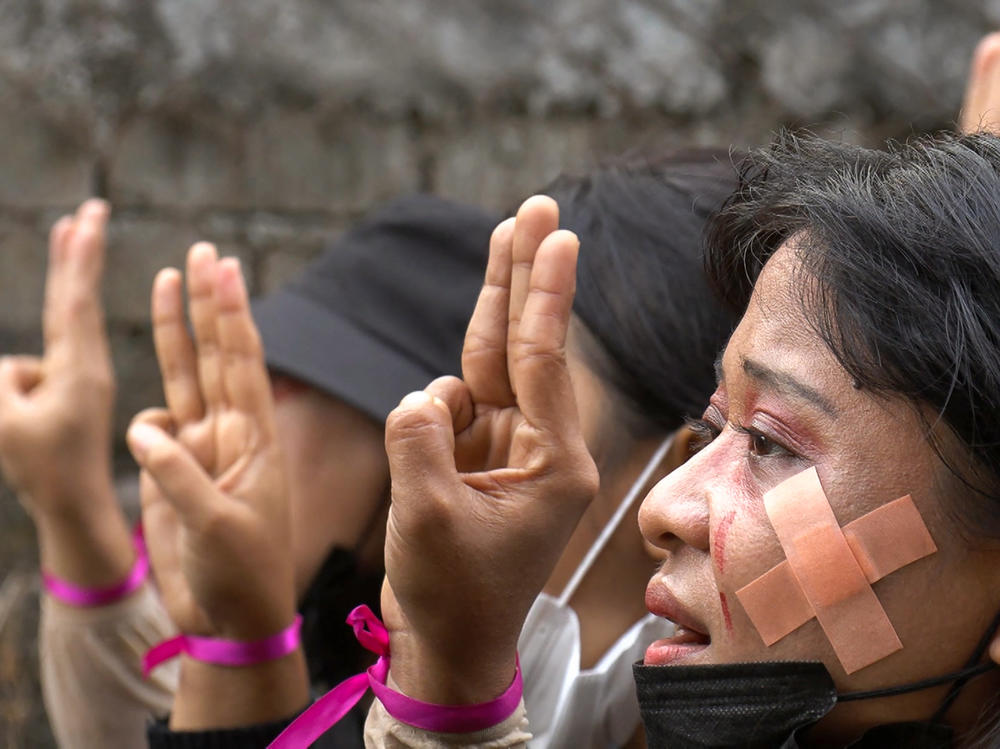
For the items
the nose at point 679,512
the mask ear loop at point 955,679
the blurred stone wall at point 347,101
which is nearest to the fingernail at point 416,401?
the nose at point 679,512

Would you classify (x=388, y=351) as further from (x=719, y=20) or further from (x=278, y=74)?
(x=719, y=20)

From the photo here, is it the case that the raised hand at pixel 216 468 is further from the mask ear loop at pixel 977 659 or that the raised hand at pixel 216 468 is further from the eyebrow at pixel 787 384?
the mask ear loop at pixel 977 659

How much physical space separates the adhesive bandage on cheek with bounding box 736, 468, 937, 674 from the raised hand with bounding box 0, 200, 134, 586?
168 cm

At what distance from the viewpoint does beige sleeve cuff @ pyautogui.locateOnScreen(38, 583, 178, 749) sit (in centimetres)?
249

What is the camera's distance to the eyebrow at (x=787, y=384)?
1.23m

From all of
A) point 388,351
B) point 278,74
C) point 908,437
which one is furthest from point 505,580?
point 278,74

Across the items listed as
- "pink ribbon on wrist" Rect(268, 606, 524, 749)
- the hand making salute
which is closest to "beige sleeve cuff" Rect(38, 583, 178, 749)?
the hand making salute

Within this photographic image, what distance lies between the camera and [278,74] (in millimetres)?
3518

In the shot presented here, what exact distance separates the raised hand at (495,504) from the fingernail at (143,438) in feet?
2.16

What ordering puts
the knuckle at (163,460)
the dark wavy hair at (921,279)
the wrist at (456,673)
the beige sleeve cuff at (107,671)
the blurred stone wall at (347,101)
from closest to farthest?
the dark wavy hair at (921,279) < the wrist at (456,673) < the knuckle at (163,460) < the beige sleeve cuff at (107,671) < the blurred stone wall at (347,101)

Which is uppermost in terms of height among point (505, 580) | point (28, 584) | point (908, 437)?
point (908, 437)

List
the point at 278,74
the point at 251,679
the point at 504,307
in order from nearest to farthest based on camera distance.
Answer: the point at 504,307 < the point at 251,679 < the point at 278,74

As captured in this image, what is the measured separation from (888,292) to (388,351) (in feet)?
4.28

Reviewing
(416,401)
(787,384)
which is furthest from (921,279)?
(416,401)
